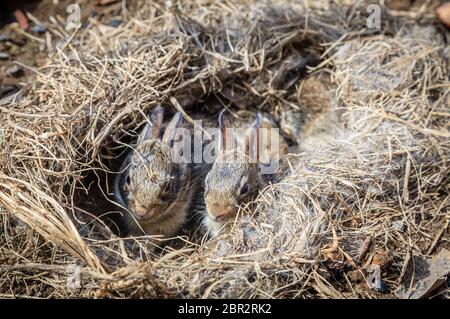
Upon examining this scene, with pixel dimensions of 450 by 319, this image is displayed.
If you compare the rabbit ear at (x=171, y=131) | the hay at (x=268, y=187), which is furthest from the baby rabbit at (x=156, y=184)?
the hay at (x=268, y=187)

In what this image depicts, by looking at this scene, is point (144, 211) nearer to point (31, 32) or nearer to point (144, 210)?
point (144, 210)

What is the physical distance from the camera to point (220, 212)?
213 inches

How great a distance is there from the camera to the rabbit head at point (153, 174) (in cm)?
543

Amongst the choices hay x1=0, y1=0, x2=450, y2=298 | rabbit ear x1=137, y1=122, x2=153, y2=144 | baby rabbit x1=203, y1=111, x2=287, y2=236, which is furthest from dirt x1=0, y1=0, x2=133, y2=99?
baby rabbit x1=203, y1=111, x2=287, y2=236

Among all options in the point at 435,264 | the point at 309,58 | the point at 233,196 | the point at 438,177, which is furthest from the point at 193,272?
the point at 309,58

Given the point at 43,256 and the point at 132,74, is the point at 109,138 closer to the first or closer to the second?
the point at 132,74

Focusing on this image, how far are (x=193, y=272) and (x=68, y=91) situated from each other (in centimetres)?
224

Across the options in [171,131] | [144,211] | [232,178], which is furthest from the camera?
[171,131]

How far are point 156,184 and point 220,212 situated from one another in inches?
24.0

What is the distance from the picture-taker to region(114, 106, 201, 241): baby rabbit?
5.44 meters

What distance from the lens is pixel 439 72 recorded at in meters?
6.63

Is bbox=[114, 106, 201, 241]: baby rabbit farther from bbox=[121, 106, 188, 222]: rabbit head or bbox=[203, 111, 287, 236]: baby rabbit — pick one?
bbox=[203, 111, 287, 236]: baby rabbit

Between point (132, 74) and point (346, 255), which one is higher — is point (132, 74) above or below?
above

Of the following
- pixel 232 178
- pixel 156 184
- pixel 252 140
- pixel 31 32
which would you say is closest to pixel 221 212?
pixel 232 178
